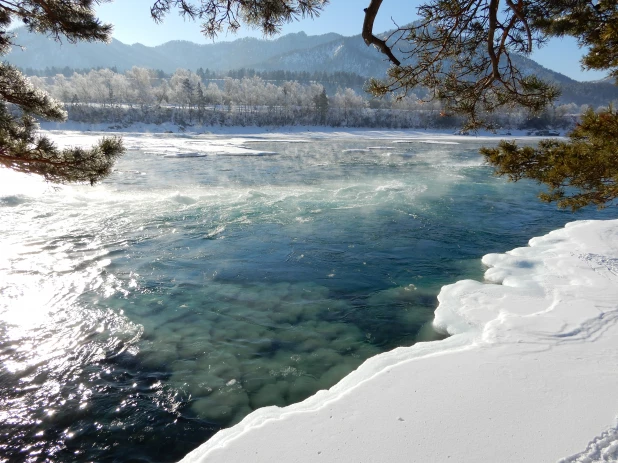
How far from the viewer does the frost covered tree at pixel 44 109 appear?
231 inches

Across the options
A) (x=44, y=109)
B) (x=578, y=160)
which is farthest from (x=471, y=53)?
(x=44, y=109)

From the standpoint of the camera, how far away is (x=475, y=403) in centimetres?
422

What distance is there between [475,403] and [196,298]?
6.13 m

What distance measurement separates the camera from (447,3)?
420 centimetres

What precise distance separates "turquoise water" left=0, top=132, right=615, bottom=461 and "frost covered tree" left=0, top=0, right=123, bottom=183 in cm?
200

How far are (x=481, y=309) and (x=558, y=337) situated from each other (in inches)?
61.9

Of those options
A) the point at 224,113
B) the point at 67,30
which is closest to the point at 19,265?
the point at 67,30

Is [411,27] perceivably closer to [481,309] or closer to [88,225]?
[481,309]

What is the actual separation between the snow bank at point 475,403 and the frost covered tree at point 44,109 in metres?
5.05

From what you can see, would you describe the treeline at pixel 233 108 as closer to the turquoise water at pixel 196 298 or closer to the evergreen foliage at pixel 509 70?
the turquoise water at pixel 196 298

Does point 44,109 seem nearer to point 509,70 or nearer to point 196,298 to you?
point 196,298

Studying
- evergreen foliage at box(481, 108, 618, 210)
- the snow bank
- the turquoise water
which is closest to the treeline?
the turquoise water

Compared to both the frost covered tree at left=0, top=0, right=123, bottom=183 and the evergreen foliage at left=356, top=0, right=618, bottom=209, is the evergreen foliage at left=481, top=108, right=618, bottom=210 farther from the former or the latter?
the frost covered tree at left=0, top=0, right=123, bottom=183

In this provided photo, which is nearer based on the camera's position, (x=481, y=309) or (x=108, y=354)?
(x=108, y=354)
